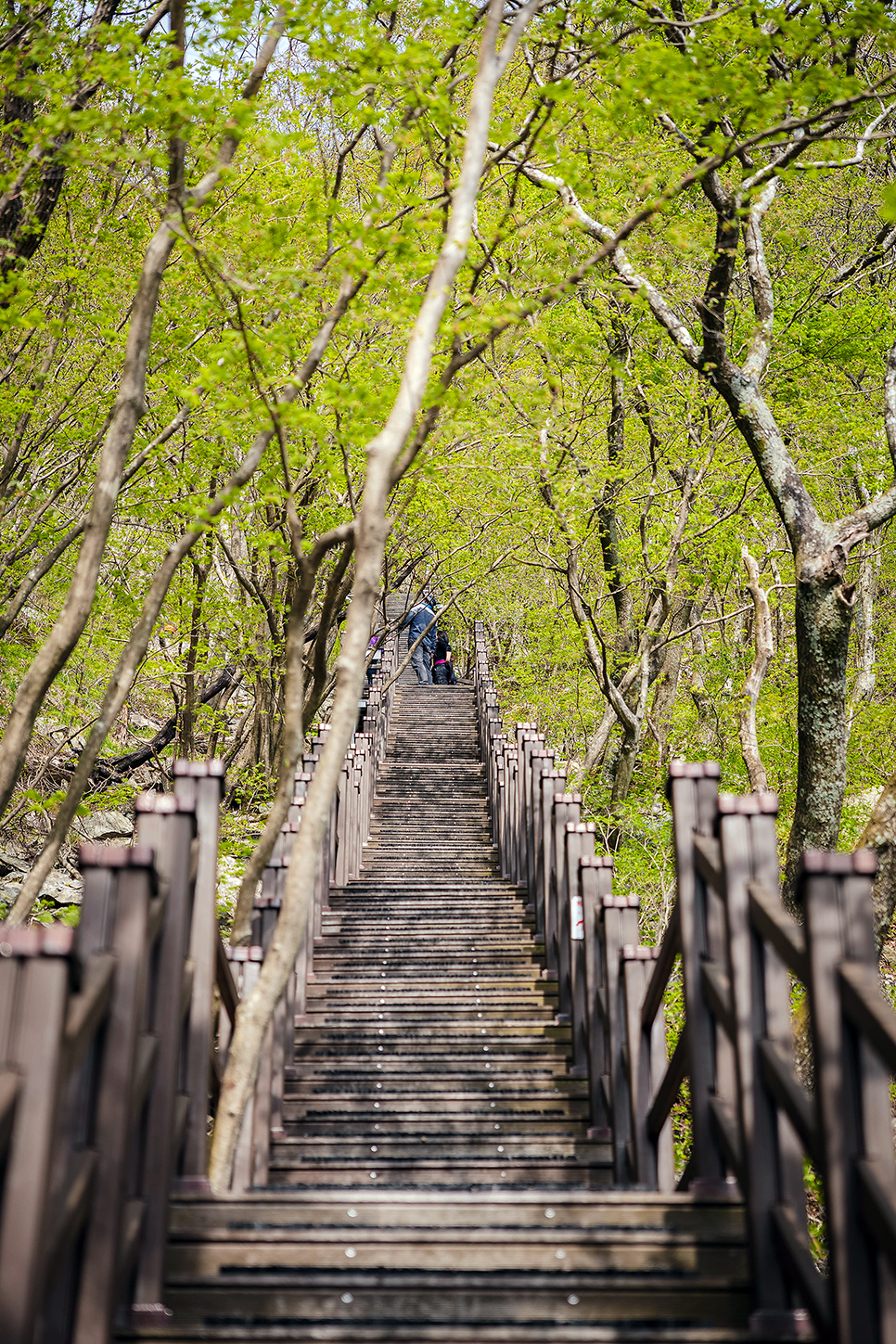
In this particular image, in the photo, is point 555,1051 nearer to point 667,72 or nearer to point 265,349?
point 265,349

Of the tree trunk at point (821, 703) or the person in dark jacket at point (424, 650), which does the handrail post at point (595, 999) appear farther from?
the person in dark jacket at point (424, 650)

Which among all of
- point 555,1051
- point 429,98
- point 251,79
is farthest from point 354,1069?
point 251,79

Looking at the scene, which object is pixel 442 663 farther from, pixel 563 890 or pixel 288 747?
pixel 288 747

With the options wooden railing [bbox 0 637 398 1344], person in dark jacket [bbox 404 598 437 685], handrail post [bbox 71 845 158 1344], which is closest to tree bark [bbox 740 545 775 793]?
wooden railing [bbox 0 637 398 1344]

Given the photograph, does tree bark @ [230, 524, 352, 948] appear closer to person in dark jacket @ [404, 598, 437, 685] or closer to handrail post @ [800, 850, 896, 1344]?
handrail post @ [800, 850, 896, 1344]

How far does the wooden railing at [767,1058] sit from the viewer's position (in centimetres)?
229

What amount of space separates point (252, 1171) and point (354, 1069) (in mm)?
1390

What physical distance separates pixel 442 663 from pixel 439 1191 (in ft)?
70.2

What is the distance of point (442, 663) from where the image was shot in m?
24.8

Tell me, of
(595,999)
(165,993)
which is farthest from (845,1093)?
(595,999)

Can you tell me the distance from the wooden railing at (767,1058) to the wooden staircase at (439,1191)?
9.4 inches

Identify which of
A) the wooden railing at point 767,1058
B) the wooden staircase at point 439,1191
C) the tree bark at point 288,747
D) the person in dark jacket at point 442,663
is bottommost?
the wooden staircase at point 439,1191

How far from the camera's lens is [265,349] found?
284 inches

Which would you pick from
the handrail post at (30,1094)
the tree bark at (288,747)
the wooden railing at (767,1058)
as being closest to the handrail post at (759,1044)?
the wooden railing at (767,1058)
